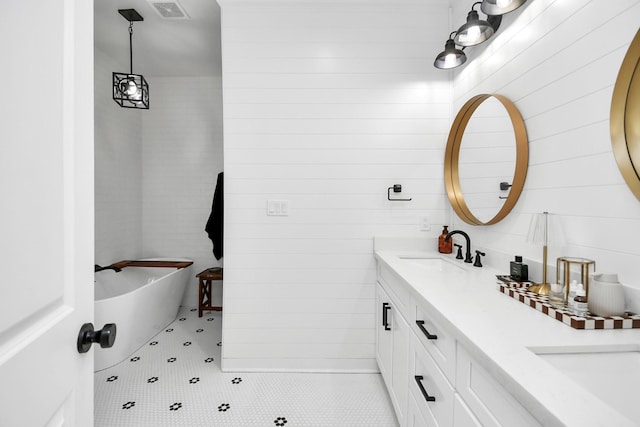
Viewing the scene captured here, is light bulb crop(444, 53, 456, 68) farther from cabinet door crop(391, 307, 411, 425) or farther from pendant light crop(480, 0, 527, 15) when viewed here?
cabinet door crop(391, 307, 411, 425)

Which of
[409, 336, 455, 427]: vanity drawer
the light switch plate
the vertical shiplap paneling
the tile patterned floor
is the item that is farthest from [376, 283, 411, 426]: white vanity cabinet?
the vertical shiplap paneling

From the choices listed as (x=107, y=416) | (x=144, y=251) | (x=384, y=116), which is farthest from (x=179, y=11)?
(x=107, y=416)

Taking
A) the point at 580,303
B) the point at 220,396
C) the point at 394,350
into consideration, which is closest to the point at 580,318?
the point at 580,303

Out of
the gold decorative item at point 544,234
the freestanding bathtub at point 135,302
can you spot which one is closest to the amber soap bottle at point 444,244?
the gold decorative item at point 544,234

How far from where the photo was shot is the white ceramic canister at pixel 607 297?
3.10 ft

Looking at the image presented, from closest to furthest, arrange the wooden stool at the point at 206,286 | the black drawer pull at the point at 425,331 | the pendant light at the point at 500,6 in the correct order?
the black drawer pull at the point at 425,331, the pendant light at the point at 500,6, the wooden stool at the point at 206,286

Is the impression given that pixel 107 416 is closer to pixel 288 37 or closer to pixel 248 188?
pixel 248 188

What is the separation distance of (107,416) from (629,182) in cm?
273

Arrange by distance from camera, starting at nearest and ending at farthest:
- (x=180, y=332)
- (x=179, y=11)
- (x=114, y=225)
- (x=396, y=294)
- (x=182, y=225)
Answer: (x=396, y=294), (x=179, y=11), (x=180, y=332), (x=114, y=225), (x=182, y=225)

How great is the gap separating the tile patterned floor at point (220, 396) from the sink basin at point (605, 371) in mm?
1283

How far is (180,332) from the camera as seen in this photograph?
2924 millimetres

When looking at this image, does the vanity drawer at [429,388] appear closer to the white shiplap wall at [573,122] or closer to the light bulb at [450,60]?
the white shiplap wall at [573,122]

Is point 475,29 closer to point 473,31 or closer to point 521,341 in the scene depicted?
point 473,31

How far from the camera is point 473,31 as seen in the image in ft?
5.38
